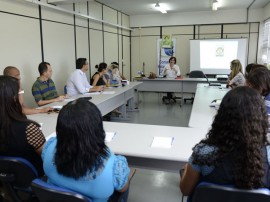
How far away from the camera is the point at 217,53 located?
852cm

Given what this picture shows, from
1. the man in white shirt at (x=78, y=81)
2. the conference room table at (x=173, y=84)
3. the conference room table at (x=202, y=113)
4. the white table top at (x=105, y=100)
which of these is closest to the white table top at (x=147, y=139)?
the conference room table at (x=202, y=113)

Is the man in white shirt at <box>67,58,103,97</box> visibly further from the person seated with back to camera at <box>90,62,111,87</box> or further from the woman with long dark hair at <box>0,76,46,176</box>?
the woman with long dark hair at <box>0,76,46,176</box>

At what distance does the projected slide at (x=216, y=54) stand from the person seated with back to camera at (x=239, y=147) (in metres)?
7.81

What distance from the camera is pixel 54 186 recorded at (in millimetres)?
1141

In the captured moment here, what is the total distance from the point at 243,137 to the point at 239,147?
0.05 metres

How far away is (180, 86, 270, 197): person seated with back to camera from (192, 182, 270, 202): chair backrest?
3cm

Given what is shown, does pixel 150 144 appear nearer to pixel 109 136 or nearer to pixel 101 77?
pixel 109 136

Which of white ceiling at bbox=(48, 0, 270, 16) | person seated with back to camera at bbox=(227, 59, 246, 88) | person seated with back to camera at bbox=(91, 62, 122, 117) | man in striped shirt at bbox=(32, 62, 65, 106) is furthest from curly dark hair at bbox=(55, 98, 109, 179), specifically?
white ceiling at bbox=(48, 0, 270, 16)

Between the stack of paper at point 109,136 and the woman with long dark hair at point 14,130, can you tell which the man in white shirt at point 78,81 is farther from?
the woman with long dark hair at point 14,130

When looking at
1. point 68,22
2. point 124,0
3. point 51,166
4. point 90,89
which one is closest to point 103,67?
Result: point 90,89

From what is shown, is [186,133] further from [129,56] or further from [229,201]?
[129,56]

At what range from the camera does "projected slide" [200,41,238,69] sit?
27.5 feet

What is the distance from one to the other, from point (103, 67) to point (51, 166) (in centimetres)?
441

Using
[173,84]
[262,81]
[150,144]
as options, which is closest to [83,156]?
[150,144]
